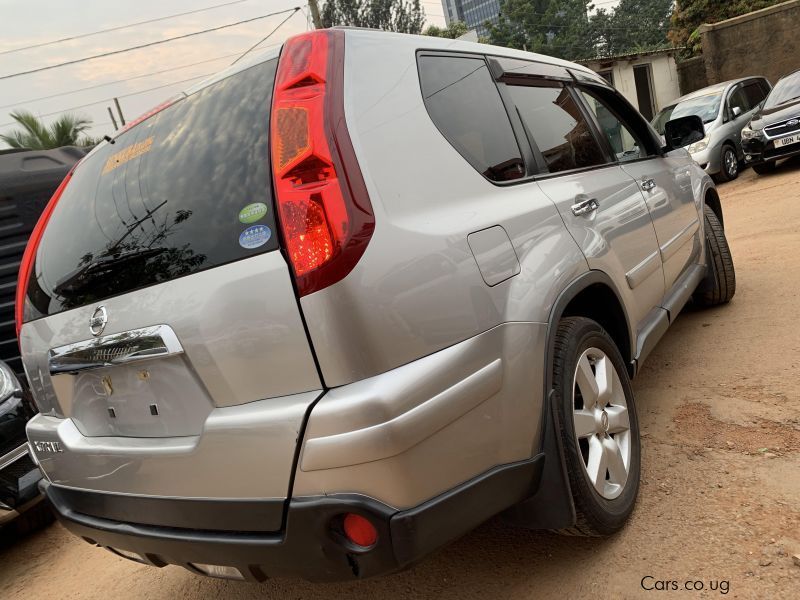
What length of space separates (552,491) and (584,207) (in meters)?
1.06

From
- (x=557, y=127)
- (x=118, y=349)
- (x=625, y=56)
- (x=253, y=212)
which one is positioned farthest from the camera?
(x=625, y=56)

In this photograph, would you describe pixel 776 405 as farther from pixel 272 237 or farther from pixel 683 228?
pixel 272 237

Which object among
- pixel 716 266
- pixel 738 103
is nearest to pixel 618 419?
pixel 716 266

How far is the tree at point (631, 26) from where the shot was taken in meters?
63.1

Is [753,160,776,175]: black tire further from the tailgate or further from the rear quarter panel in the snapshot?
the tailgate

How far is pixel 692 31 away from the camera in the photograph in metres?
22.0

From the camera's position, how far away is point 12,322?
4617mm

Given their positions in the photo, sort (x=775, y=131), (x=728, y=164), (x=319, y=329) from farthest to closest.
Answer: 1. (x=728, y=164)
2. (x=775, y=131)
3. (x=319, y=329)

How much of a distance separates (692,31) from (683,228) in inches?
874

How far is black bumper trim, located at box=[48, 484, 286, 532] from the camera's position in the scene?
1571 millimetres

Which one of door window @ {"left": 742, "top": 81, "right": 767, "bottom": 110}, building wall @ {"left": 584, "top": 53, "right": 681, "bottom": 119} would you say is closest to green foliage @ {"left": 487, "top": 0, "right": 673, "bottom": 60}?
building wall @ {"left": 584, "top": 53, "right": 681, "bottom": 119}

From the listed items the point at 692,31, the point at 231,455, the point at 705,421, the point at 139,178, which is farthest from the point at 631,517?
the point at 692,31

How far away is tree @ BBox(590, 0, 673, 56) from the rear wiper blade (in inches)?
2608

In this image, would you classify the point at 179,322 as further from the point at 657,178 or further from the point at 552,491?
the point at 657,178
